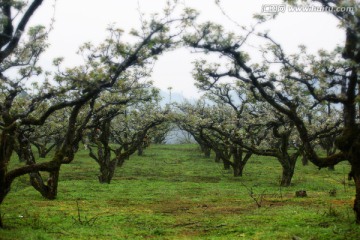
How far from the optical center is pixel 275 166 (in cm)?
5250

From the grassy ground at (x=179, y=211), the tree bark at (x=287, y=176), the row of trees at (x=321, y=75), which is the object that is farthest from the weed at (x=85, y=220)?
the tree bark at (x=287, y=176)

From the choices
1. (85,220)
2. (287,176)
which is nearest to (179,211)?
(85,220)

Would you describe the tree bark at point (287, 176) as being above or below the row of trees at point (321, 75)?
below

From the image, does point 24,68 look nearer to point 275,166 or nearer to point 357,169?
point 357,169

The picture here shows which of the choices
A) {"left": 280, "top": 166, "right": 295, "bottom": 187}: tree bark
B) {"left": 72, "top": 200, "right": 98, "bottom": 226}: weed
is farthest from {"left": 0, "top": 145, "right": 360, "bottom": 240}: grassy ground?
{"left": 280, "top": 166, "right": 295, "bottom": 187}: tree bark

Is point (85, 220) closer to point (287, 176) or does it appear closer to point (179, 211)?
point (179, 211)

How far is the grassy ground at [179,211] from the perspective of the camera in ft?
56.0

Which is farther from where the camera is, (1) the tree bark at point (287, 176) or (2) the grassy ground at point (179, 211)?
(1) the tree bark at point (287, 176)

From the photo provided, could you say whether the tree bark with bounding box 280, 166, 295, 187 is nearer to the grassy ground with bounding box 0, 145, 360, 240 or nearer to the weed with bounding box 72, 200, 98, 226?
the grassy ground with bounding box 0, 145, 360, 240

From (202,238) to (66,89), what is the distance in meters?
9.37

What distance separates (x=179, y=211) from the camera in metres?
23.2

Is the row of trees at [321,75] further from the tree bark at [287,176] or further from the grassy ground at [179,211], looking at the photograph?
the tree bark at [287,176]

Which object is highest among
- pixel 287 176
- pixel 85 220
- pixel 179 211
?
pixel 287 176

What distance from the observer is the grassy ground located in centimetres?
1708
